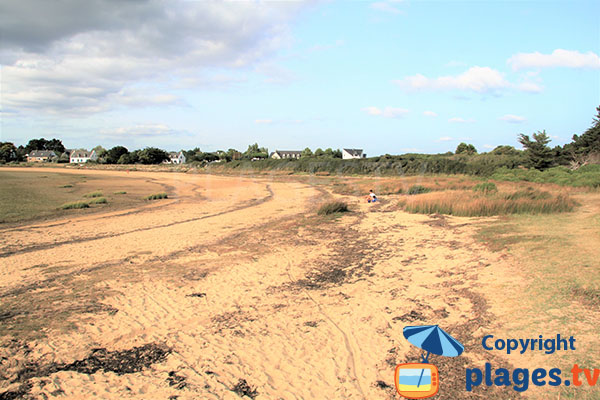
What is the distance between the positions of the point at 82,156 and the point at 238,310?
137302 millimetres

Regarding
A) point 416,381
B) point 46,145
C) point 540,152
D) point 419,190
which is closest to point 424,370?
point 416,381

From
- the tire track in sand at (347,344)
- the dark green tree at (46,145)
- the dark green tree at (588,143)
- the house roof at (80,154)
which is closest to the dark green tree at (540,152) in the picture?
the dark green tree at (588,143)

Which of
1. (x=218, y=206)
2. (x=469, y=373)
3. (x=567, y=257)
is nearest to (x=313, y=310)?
(x=469, y=373)

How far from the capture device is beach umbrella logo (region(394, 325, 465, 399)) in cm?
344

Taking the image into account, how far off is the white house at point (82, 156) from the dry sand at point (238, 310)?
12565 centimetres

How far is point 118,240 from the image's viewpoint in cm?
1143

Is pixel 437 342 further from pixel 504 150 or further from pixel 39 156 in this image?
pixel 39 156

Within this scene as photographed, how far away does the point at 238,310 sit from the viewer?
20.2 feet

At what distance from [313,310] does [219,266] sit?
130 inches

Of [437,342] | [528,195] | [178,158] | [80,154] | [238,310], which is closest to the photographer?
[437,342]

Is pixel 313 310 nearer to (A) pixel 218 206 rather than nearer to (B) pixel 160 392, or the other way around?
(B) pixel 160 392

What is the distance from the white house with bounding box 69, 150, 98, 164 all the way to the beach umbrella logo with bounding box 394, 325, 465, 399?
134 m

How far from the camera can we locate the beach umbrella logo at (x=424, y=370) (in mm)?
3439

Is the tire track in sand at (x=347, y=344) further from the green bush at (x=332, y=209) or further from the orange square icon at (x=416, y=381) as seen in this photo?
the green bush at (x=332, y=209)
